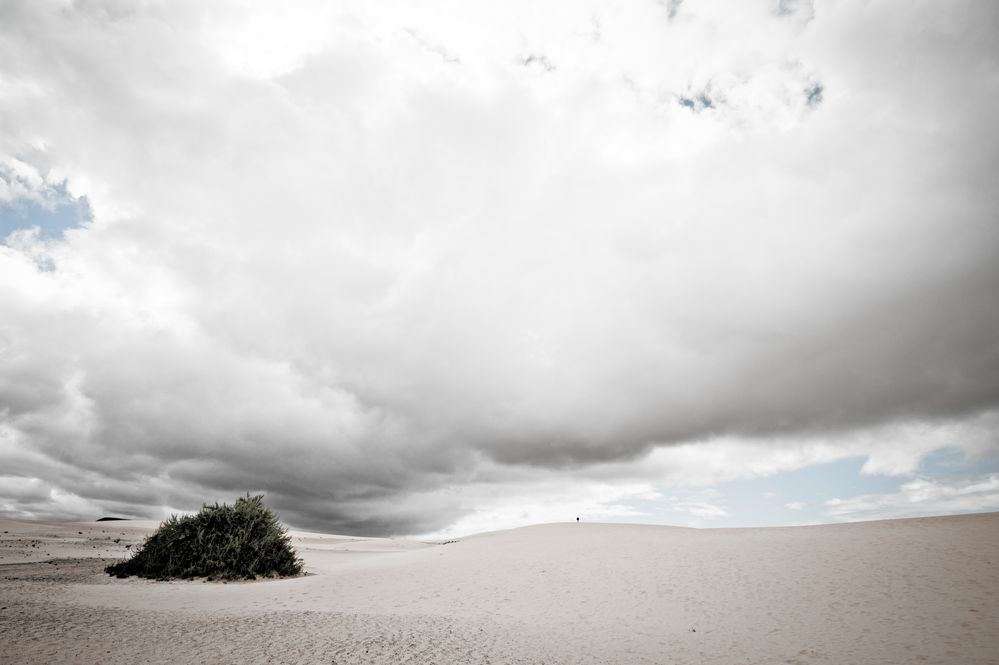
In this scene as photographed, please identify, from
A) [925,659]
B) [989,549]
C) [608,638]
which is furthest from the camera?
[989,549]

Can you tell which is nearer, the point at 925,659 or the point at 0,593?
the point at 925,659

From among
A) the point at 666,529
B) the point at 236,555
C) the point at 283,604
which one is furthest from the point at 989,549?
the point at 236,555

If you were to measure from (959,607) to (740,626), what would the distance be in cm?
594

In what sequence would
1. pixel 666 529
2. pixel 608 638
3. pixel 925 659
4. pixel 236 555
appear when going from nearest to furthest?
1. pixel 925 659
2. pixel 608 638
3. pixel 236 555
4. pixel 666 529

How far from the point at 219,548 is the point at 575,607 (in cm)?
1492

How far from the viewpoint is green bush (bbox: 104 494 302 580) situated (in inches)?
768

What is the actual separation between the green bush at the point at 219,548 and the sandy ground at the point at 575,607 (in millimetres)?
1287

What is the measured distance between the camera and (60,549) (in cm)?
3017

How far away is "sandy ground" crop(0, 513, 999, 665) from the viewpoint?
29.4 feet

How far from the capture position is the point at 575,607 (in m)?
14.6

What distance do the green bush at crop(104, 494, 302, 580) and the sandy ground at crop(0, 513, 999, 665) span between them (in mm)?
1287

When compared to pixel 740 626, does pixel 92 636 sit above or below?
above

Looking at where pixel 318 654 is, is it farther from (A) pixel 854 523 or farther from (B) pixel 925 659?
(A) pixel 854 523

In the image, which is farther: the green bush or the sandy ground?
the green bush
